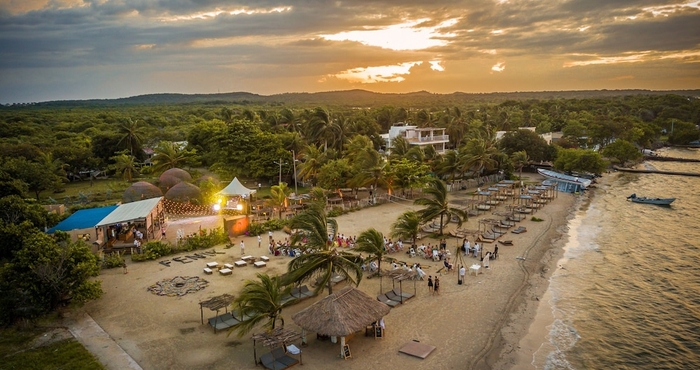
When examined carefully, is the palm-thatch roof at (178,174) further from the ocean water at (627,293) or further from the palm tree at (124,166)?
the ocean water at (627,293)

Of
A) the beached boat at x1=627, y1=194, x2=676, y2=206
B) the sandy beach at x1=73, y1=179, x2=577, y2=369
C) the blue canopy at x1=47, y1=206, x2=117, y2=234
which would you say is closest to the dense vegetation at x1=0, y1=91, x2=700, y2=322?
the blue canopy at x1=47, y1=206, x2=117, y2=234

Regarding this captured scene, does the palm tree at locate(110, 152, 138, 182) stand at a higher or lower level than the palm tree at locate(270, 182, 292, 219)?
higher

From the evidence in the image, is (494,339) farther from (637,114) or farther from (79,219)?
(637,114)

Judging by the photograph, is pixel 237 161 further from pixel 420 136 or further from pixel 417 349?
pixel 417 349

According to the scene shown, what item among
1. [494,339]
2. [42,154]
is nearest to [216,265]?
[494,339]

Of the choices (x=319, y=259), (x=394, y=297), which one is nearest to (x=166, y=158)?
(x=319, y=259)

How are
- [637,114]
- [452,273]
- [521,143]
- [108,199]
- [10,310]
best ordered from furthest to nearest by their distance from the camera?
1. [637,114]
2. [521,143]
3. [108,199]
4. [452,273]
5. [10,310]

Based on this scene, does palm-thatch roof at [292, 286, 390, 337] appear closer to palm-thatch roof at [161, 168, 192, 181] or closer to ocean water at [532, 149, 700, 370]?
ocean water at [532, 149, 700, 370]

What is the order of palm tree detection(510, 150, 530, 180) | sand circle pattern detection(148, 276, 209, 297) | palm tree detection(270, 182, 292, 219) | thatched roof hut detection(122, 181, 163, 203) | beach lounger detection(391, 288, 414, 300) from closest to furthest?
beach lounger detection(391, 288, 414, 300), sand circle pattern detection(148, 276, 209, 297), thatched roof hut detection(122, 181, 163, 203), palm tree detection(270, 182, 292, 219), palm tree detection(510, 150, 530, 180)
